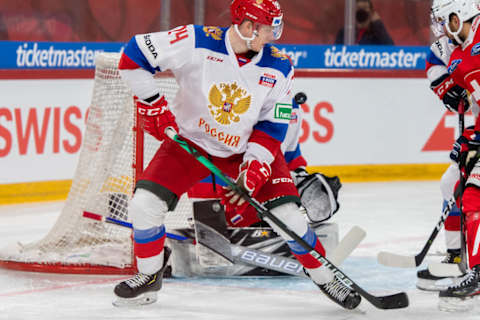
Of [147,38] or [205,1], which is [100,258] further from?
[205,1]

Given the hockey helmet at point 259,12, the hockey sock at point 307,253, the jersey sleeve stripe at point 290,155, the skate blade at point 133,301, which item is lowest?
the skate blade at point 133,301

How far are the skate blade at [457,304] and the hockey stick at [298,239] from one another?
0.61 feet

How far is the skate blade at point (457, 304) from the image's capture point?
11.7ft

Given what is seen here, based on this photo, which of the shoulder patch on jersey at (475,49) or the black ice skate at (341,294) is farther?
the shoulder patch on jersey at (475,49)

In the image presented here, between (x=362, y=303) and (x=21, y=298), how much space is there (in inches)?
49.4

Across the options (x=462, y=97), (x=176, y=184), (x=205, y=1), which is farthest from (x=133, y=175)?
(x=205, y=1)

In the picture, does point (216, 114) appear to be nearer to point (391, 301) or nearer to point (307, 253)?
point (307, 253)

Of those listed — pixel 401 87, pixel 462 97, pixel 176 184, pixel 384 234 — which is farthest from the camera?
pixel 401 87

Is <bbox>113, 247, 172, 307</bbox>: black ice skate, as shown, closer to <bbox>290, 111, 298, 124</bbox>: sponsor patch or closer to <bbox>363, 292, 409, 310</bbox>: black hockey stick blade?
<bbox>363, 292, 409, 310</bbox>: black hockey stick blade

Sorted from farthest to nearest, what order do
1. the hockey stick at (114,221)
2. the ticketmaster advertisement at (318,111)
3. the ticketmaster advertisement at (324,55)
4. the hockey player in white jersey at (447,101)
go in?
the ticketmaster advertisement at (324,55) → the ticketmaster advertisement at (318,111) → the hockey stick at (114,221) → the hockey player in white jersey at (447,101)

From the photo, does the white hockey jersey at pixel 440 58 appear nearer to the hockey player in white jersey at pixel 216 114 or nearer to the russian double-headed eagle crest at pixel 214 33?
the hockey player in white jersey at pixel 216 114

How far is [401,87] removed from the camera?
23.2ft

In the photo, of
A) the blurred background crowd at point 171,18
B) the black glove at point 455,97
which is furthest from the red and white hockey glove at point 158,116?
the blurred background crowd at point 171,18

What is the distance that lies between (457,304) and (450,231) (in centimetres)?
65
